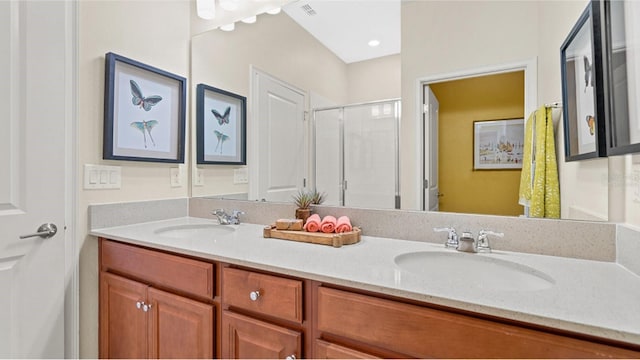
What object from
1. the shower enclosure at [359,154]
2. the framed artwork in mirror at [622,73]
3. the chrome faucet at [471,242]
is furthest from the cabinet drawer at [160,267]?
the framed artwork in mirror at [622,73]

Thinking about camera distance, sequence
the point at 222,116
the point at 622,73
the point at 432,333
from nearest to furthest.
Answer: the point at 432,333 → the point at 622,73 → the point at 222,116

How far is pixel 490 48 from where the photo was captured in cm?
120

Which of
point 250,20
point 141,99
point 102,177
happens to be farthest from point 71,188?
point 250,20

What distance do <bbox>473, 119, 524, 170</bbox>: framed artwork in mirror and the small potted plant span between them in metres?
0.77

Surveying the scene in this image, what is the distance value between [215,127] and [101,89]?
0.62 metres

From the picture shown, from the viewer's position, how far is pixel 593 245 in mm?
1017

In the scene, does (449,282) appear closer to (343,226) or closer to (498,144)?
(343,226)

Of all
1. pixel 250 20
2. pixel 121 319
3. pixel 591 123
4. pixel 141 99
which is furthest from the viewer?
pixel 250 20

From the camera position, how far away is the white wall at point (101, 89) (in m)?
1.47

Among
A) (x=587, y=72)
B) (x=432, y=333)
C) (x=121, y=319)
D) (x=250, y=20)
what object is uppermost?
(x=250, y=20)

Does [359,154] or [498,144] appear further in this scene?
[359,154]

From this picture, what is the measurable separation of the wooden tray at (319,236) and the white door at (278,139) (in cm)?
36

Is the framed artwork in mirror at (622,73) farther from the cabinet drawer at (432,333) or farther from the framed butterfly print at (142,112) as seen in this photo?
the framed butterfly print at (142,112)

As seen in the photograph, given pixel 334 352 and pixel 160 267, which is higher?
pixel 160 267
